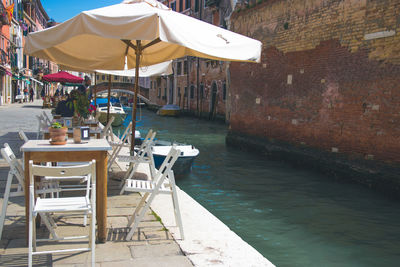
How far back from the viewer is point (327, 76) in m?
9.38

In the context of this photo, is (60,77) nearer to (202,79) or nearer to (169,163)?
(169,163)

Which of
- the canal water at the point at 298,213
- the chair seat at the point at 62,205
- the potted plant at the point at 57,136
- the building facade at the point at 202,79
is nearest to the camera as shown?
the chair seat at the point at 62,205

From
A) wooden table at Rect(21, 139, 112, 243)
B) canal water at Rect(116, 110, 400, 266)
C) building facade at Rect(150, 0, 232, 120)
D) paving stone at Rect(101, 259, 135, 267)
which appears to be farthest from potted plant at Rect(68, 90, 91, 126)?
building facade at Rect(150, 0, 232, 120)

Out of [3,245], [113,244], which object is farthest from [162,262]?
[3,245]

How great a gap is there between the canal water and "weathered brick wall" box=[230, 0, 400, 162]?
1134 millimetres

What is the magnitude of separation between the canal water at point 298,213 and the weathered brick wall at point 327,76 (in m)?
1.13

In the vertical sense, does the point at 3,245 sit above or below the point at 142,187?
below

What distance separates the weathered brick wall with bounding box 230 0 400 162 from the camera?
7.64 m

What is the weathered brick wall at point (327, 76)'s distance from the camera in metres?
7.64

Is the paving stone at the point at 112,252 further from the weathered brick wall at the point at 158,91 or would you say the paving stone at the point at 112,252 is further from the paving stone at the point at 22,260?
the weathered brick wall at the point at 158,91

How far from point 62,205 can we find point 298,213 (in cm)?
→ 475

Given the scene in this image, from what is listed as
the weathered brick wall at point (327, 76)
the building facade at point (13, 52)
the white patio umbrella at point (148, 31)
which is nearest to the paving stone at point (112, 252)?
the white patio umbrella at point (148, 31)

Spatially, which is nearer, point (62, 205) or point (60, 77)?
point (62, 205)

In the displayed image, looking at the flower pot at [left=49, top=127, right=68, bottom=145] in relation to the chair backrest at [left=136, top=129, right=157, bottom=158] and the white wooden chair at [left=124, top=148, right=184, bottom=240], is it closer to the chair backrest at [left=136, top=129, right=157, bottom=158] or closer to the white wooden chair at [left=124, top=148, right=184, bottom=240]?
the white wooden chair at [left=124, top=148, right=184, bottom=240]
